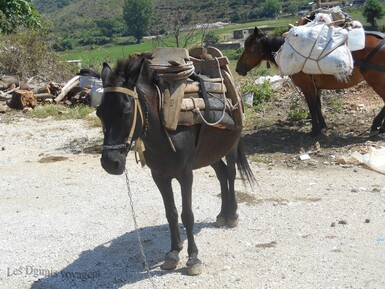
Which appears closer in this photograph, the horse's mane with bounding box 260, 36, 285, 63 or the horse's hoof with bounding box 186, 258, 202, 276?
the horse's hoof with bounding box 186, 258, 202, 276

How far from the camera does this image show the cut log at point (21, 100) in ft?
45.3

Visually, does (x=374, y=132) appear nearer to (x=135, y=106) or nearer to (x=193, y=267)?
(x=193, y=267)

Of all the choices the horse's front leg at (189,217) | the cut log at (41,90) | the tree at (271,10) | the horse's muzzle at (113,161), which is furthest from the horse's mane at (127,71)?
the tree at (271,10)

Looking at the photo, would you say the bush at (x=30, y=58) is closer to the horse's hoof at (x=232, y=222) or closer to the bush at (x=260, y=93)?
the bush at (x=260, y=93)

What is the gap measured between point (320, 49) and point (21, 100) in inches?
316

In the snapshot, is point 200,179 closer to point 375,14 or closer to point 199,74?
point 199,74

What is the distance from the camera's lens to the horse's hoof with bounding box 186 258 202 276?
462 cm

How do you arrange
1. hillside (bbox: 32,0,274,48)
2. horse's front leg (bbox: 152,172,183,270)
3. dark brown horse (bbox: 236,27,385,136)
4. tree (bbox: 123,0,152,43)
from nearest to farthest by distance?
1. horse's front leg (bbox: 152,172,183,270)
2. dark brown horse (bbox: 236,27,385,136)
3. tree (bbox: 123,0,152,43)
4. hillside (bbox: 32,0,274,48)

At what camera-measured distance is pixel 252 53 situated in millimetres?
10266

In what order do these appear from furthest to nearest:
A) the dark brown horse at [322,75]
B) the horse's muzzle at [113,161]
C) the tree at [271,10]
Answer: the tree at [271,10]
the dark brown horse at [322,75]
the horse's muzzle at [113,161]

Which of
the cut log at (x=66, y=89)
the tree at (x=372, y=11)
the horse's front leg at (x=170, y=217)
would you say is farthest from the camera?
the tree at (x=372, y=11)

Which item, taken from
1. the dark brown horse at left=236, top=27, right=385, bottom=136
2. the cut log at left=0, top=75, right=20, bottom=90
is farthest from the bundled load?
the cut log at left=0, top=75, right=20, bottom=90

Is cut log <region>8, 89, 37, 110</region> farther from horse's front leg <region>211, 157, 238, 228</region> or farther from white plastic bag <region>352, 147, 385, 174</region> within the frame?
horse's front leg <region>211, 157, 238, 228</region>

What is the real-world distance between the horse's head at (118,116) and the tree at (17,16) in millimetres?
15586
